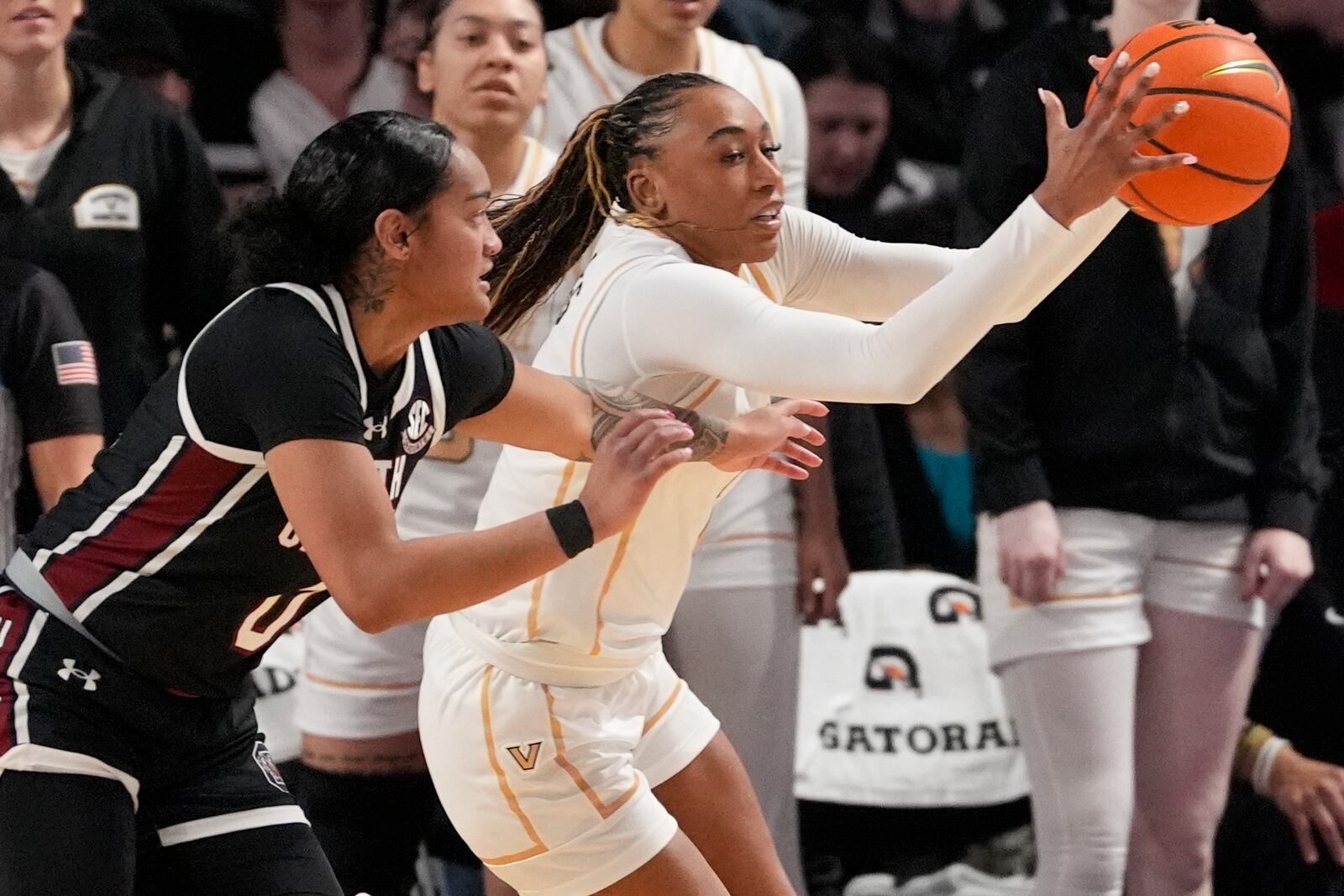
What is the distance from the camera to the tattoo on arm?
2.81 metres

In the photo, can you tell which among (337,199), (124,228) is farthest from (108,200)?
(337,199)

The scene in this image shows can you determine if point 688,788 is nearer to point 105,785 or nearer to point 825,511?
point 105,785

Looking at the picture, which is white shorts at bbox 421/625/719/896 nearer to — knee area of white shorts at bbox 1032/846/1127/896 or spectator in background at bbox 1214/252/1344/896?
knee area of white shorts at bbox 1032/846/1127/896

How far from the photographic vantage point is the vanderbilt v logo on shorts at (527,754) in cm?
298

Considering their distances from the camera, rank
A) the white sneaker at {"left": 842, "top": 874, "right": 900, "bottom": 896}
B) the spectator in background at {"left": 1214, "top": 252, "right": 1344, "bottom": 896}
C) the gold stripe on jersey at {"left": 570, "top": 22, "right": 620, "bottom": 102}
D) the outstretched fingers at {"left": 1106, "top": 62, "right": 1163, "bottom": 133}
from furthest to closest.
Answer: the white sneaker at {"left": 842, "top": 874, "right": 900, "bottom": 896}, the spectator in background at {"left": 1214, "top": 252, "right": 1344, "bottom": 896}, the gold stripe on jersey at {"left": 570, "top": 22, "right": 620, "bottom": 102}, the outstretched fingers at {"left": 1106, "top": 62, "right": 1163, "bottom": 133}

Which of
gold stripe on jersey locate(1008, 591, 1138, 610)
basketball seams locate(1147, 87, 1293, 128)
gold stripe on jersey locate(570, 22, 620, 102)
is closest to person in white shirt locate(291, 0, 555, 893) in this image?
gold stripe on jersey locate(570, 22, 620, 102)

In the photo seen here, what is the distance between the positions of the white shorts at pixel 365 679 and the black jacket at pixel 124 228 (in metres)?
0.62

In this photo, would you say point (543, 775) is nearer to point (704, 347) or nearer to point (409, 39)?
point (704, 347)

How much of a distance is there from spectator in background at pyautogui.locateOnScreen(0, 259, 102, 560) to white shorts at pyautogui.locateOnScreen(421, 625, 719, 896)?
3.27 feet

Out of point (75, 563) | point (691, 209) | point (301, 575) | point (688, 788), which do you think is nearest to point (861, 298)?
point (691, 209)

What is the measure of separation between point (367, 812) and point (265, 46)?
7.20ft

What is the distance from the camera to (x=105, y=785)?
2.63m

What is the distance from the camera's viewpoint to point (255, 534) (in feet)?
8.67

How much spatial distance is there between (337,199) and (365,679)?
5.09 ft
